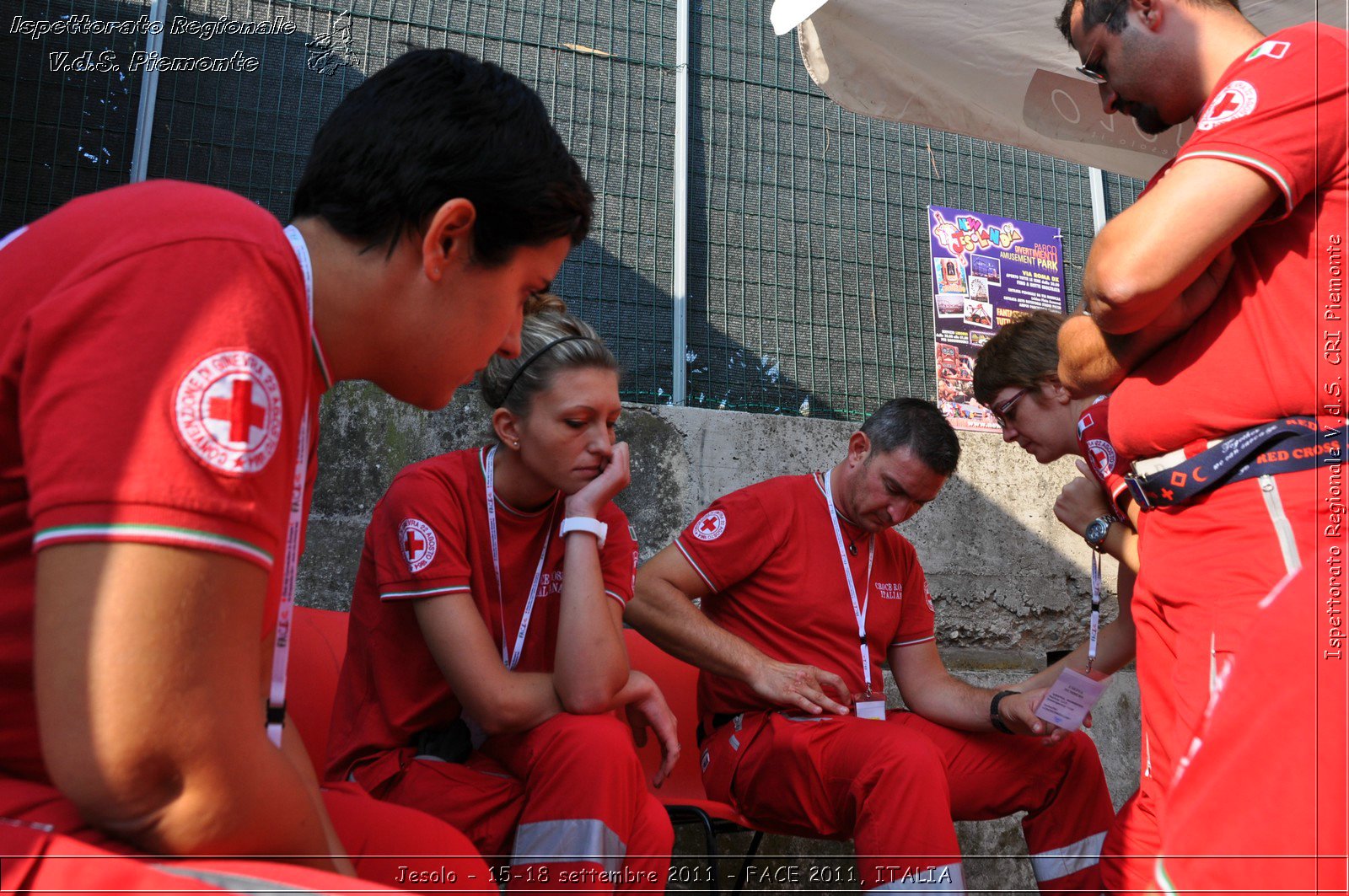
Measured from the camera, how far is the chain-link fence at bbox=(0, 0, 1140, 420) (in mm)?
4590

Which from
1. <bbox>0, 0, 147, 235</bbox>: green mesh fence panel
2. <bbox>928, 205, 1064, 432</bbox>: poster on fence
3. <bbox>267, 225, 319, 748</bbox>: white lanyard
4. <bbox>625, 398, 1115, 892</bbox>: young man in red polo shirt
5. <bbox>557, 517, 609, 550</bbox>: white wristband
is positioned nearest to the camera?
<bbox>267, 225, 319, 748</bbox>: white lanyard

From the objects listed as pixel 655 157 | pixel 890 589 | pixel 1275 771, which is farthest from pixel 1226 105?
pixel 655 157

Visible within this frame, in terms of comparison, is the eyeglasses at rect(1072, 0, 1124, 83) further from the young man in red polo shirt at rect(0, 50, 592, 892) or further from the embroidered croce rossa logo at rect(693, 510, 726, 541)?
the embroidered croce rossa logo at rect(693, 510, 726, 541)

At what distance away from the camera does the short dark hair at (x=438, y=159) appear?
1.29 metres

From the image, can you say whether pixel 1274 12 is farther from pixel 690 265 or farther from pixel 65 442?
pixel 65 442

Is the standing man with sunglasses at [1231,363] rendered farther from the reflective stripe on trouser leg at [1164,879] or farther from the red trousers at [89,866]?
the red trousers at [89,866]

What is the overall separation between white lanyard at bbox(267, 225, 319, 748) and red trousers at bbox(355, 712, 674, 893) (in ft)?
3.80

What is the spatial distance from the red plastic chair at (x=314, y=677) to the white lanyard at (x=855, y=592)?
1661 mm

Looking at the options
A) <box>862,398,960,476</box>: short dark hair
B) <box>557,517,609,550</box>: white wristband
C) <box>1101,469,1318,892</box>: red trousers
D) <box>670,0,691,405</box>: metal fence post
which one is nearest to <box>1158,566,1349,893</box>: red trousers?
<box>1101,469,1318,892</box>: red trousers

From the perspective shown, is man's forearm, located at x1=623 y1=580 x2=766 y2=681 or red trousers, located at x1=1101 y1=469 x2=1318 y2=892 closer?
red trousers, located at x1=1101 y1=469 x2=1318 y2=892

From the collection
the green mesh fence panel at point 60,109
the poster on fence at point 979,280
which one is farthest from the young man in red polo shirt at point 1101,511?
the green mesh fence panel at point 60,109

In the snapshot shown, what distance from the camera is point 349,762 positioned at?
2461mm

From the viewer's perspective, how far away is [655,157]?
5.34 m

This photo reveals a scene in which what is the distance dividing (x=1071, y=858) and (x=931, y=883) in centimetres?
76
